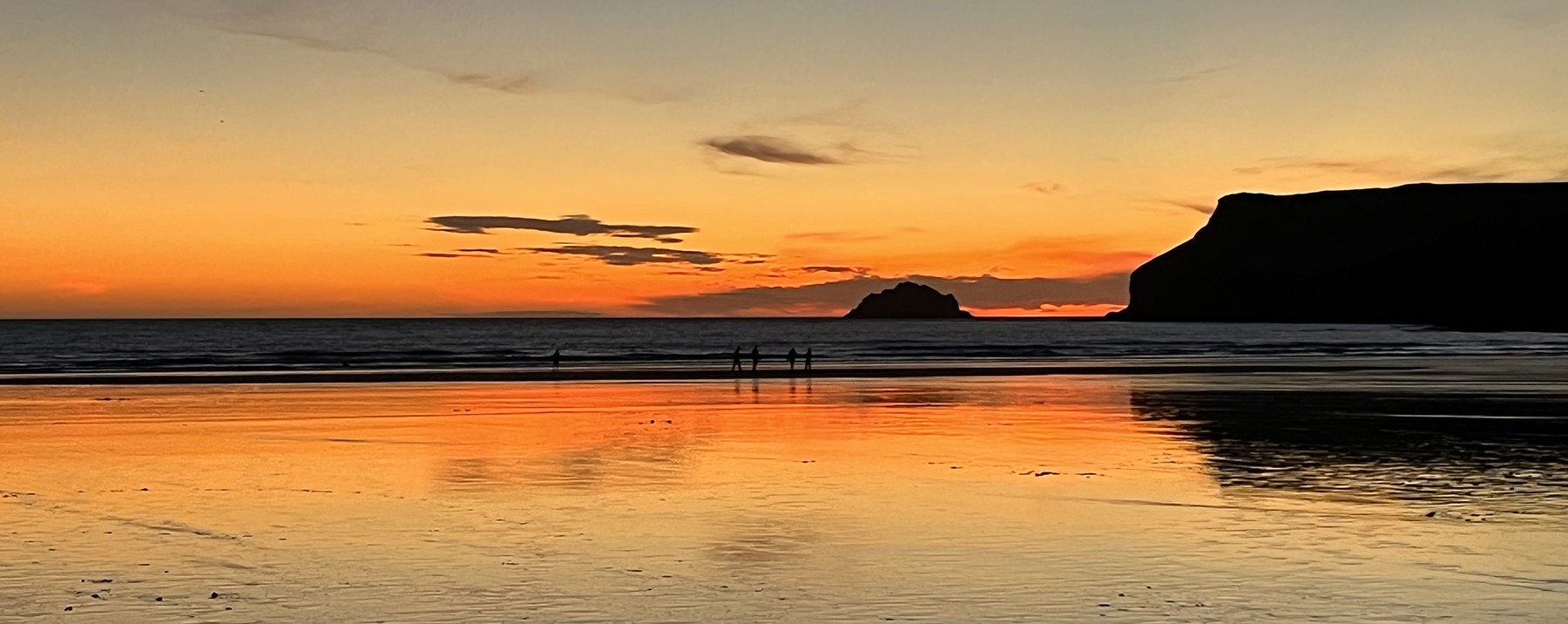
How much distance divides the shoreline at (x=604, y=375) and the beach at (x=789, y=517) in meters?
21.5

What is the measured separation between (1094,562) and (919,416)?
19079mm

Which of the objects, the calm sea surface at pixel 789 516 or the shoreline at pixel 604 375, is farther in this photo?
the shoreline at pixel 604 375

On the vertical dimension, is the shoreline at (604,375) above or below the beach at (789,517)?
above

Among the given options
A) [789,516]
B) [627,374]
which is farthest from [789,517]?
[627,374]

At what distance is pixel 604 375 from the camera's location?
6012 cm

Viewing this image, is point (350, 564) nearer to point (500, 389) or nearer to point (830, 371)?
point (500, 389)

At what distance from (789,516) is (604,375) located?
44.4 m

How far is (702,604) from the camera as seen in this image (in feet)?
37.9

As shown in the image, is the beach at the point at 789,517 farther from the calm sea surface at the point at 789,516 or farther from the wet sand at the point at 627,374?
the wet sand at the point at 627,374

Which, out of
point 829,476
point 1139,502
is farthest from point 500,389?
point 1139,502

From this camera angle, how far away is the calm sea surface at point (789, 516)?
38.4 feet

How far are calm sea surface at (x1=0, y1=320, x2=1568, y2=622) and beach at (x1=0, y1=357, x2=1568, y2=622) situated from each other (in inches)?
2.5

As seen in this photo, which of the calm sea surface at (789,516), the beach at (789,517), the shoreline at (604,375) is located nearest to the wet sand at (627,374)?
the shoreline at (604,375)

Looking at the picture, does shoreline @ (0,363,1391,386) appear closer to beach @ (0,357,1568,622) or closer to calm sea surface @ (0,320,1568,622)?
calm sea surface @ (0,320,1568,622)
